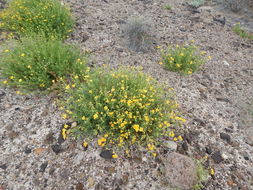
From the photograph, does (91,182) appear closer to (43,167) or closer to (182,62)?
(43,167)

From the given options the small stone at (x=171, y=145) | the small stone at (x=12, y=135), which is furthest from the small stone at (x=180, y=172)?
the small stone at (x=12, y=135)

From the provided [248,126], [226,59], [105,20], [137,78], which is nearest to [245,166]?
[248,126]

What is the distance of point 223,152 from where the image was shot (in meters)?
3.11

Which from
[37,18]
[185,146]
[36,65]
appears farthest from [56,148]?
[37,18]

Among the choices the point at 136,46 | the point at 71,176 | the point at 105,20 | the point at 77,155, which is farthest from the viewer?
the point at 105,20

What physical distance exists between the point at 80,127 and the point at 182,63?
289 centimetres

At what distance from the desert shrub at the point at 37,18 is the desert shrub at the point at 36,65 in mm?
1061

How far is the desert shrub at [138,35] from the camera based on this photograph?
16.9 ft

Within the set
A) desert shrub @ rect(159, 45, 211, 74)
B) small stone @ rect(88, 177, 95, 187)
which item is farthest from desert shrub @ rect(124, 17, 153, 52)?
small stone @ rect(88, 177, 95, 187)

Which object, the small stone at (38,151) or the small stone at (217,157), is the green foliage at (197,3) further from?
the small stone at (38,151)

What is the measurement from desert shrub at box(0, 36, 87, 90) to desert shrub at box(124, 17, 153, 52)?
1795mm

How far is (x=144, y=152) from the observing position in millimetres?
2934

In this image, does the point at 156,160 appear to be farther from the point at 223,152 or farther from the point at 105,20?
the point at 105,20

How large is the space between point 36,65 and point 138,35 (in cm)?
278
